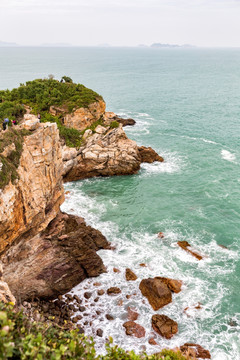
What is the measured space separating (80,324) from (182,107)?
8398 centimetres

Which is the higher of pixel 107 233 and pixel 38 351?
pixel 38 351

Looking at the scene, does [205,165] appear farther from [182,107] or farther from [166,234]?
[182,107]

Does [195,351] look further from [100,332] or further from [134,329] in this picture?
[100,332]

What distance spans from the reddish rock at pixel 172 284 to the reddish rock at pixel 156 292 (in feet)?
2.78

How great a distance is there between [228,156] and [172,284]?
37.0 meters

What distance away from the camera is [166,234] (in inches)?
1310

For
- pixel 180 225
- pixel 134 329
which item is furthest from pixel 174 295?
pixel 180 225

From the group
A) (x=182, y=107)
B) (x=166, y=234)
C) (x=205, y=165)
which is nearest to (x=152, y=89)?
(x=182, y=107)

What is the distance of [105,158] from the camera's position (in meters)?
47.6

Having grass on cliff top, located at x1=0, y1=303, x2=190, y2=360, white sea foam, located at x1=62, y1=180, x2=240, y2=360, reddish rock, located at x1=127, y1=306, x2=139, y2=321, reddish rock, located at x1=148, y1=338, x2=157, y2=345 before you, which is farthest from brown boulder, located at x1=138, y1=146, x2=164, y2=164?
grass on cliff top, located at x1=0, y1=303, x2=190, y2=360

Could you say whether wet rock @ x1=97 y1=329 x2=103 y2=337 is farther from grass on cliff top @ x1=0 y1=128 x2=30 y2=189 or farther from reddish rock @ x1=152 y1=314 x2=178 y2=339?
grass on cliff top @ x1=0 y1=128 x2=30 y2=189

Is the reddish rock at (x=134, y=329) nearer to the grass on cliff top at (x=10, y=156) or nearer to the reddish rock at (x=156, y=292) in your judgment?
the reddish rock at (x=156, y=292)

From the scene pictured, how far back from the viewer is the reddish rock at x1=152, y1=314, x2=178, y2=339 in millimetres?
21516

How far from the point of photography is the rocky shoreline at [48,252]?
2080cm
